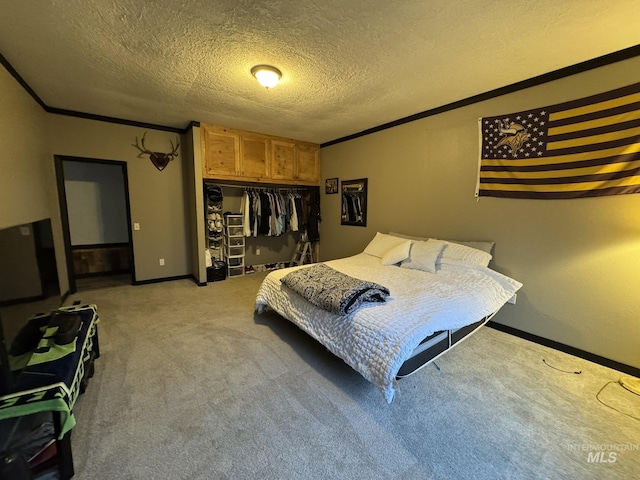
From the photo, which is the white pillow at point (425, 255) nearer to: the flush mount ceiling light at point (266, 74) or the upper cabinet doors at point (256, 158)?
the flush mount ceiling light at point (266, 74)

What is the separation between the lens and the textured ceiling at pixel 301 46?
1692mm

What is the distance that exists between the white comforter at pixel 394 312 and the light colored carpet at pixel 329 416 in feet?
1.00

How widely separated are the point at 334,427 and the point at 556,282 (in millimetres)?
Result: 2497

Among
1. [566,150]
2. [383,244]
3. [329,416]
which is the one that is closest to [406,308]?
[329,416]

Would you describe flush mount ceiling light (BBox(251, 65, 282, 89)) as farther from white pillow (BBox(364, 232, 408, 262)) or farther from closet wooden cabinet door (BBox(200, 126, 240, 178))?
white pillow (BBox(364, 232, 408, 262))

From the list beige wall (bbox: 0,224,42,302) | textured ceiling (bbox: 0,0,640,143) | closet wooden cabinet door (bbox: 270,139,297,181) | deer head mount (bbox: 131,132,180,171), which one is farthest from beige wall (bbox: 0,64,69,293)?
closet wooden cabinet door (bbox: 270,139,297,181)

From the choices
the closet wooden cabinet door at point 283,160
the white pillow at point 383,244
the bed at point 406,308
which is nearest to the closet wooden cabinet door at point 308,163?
the closet wooden cabinet door at point 283,160

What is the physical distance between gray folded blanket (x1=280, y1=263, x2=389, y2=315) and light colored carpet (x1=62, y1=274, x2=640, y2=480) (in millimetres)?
581

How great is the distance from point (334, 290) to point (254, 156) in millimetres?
3263

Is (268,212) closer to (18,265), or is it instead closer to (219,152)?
(219,152)

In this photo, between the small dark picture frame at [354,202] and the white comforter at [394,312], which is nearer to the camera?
the white comforter at [394,312]

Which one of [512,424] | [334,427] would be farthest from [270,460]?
[512,424]

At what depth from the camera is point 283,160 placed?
191 inches

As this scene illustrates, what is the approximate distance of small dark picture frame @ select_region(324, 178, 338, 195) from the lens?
198 inches
